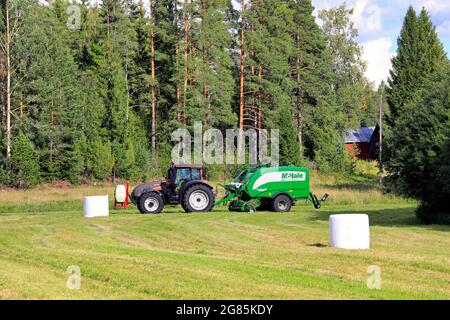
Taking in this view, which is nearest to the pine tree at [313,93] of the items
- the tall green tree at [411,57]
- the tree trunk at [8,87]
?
the tall green tree at [411,57]

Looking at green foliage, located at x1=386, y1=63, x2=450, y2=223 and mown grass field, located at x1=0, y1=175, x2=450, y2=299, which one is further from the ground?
green foliage, located at x1=386, y1=63, x2=450, y2=223

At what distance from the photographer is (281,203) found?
26.7 meters

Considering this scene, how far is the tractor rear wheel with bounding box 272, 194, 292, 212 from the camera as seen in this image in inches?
1046

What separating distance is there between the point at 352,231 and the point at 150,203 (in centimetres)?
1230

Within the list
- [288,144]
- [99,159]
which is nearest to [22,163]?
[99,159]

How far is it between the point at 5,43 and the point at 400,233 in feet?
103

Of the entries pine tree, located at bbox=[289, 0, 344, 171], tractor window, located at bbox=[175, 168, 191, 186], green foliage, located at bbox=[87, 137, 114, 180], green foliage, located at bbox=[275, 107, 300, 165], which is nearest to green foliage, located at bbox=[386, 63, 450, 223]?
tractor window, located at bbox=[175, 168, 191, 186]

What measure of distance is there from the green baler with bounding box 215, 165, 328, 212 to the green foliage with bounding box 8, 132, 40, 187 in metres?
19.2

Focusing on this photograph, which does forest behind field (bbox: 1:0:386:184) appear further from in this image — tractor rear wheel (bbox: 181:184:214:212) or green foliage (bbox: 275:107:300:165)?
tractor rear wheel (bbox: 181:184:214:212)

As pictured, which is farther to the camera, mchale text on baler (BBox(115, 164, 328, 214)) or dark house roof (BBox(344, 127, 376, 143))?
dark house roof (BBox(344, 127, 376, 143))

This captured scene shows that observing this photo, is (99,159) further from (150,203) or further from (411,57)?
(411,57)

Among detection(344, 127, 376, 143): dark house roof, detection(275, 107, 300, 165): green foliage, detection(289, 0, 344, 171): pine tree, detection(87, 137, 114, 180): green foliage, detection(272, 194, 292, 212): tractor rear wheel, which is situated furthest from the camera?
detection(344, 127, 376, 143): dark house roof

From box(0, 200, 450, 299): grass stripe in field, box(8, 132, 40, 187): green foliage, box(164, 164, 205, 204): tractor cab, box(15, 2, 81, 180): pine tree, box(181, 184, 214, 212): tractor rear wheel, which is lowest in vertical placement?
box(0, 200, 450, 299): grass stripe in field

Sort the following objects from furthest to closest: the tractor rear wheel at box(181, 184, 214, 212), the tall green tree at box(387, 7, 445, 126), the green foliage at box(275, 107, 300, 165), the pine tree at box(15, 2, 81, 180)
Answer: the green foliage at box(275, 107, 300, 165) < the tall green tree at box(387, 7, 445, 126) < the pine tree at box(15, 2, 81, 180) < the tractor rear wheel at box(181, 184, 214, 212)
